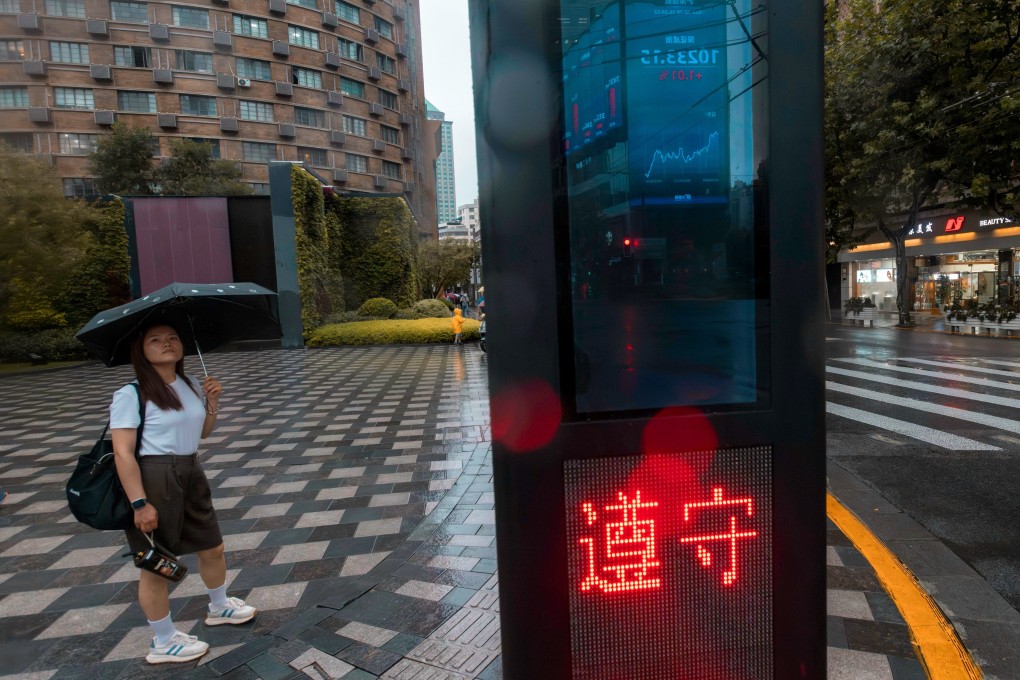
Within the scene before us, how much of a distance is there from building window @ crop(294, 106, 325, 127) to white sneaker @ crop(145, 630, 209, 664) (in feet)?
169

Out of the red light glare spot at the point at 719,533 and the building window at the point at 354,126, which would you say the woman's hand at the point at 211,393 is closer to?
the red light glare spot at the point at 719,533

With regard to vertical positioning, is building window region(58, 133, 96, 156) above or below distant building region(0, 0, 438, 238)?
below

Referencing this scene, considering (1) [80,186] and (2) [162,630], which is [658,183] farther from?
(1) [80,186]

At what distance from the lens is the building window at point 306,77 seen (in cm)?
4781

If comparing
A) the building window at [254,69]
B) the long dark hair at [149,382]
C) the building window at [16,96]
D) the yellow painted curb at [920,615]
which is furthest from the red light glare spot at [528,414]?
the building window at [16,96]

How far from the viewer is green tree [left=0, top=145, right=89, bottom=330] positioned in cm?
1619

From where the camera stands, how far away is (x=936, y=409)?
785cm

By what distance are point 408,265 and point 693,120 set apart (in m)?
26.4

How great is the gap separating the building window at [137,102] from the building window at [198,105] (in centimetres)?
210

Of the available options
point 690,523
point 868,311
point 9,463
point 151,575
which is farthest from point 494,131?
point 868,311

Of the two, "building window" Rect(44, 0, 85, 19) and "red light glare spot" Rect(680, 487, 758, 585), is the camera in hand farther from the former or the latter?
"building window" Rect(44, 0, 85, 19)

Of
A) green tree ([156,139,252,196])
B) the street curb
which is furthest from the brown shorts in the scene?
green tree ([156,139,252,196])

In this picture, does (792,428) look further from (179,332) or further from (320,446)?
(320,446)

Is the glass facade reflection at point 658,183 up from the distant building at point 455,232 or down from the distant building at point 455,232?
down
